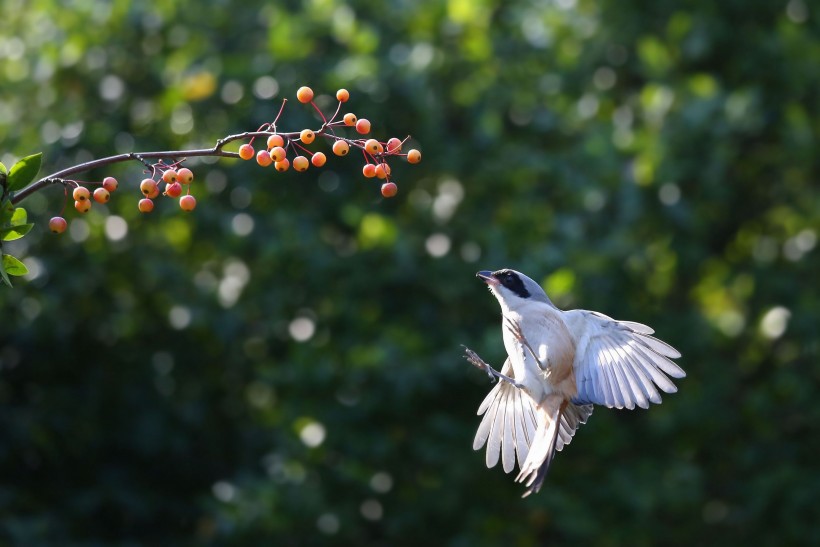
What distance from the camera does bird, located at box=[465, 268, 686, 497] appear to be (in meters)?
3.49

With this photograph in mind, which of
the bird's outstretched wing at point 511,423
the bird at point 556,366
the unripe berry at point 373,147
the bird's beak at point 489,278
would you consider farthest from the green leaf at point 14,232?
the bird's outstretched wing at point 511,423

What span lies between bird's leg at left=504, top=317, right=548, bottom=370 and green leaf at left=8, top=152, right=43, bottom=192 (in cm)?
159

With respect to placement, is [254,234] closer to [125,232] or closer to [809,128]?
[125,232]

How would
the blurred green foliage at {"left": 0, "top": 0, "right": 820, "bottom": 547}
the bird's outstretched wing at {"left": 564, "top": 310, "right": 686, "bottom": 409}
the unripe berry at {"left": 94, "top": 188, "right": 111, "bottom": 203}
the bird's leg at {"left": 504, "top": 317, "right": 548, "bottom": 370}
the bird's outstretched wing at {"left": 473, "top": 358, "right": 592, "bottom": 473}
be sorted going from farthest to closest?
the blurred green foliage at {"left": 0, "top": 0, "right": 820, "bottom": 547} < the bird's outstretched wing at {"left": 473, "top": 358, "right": 592, "bottom": 473} < the bird's leg at {"left": 504, "top": 317, "right": 548, "bottom": 370} < the bird's outstretched wing at {"left": 564, "top": 310, "right": 686, "bottom": 409} < the unripe berry at {"left": 94, "top": 188, "right": 111, "bottom": 203}

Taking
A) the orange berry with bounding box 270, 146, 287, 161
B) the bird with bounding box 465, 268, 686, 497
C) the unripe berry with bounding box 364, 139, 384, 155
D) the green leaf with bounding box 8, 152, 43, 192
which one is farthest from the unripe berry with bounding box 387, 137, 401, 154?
the bird with bounding box 465, 268, 686, 497

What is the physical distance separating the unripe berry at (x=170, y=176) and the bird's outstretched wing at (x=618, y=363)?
1426 mm

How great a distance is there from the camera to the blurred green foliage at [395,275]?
21.7ft

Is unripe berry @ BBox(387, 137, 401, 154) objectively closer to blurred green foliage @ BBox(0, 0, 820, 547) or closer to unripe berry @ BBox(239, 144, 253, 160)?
unripe berry @ BBox(239, 144, 253, 160)

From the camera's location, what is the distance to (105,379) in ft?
24.3

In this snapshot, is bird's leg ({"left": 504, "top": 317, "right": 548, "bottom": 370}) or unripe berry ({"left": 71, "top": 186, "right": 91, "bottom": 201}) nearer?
unripe berry ({"left": 71, "top": 186, "right": 91, "bottom": 201})

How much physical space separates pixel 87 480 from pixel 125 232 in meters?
1.61

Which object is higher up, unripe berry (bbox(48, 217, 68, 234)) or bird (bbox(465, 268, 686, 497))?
bird (bbox(465, 268, 686, 497))

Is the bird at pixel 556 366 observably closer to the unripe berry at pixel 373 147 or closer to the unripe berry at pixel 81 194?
the unripe berry at pixel 373 147

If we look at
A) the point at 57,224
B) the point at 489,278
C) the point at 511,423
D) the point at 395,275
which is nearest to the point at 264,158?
the point at 57,224
